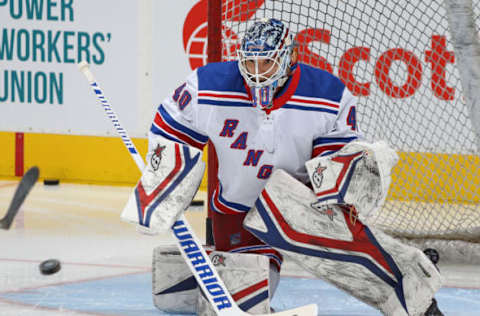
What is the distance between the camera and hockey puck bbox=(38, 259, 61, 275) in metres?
3.54

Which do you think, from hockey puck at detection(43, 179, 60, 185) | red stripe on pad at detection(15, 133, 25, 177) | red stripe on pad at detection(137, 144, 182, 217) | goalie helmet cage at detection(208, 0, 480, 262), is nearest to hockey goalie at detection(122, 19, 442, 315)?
red stripe on pad at detection(137, 144, 182, 217)

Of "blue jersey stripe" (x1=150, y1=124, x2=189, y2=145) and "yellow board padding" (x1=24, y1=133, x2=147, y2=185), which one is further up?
"blue jersey stripe" (x1=150, y1=124, x2=189, y2=145)

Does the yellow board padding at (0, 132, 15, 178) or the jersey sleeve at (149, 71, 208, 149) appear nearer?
the jersey sleeve at (149, 71, 208, 149)

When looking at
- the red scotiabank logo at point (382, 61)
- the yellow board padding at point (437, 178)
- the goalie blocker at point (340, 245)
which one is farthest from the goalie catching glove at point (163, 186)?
the yellow board padding at point (437, 178)

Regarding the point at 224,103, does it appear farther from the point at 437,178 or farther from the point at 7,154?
the point at 7,154

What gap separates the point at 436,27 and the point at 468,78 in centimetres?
102

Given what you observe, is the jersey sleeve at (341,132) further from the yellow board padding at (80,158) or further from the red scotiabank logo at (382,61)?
the yellow board padding at (80,158)

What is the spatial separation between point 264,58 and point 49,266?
1515 millimetres

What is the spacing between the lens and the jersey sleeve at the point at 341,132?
8.58 feet

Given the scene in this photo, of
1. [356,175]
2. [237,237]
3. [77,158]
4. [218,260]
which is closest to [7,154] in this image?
[77,158]

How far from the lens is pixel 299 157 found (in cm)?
268

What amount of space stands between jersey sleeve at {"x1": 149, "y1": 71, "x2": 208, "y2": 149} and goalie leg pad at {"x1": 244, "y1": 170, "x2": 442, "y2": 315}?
29 cm

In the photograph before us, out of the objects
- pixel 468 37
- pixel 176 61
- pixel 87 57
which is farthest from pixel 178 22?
pixel 468 37

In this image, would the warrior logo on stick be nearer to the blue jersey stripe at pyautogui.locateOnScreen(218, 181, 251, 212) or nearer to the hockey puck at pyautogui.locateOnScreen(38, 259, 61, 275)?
the blue jersey stripe at pyautogui.locateOnScreen(218, 181, 251, 212)
